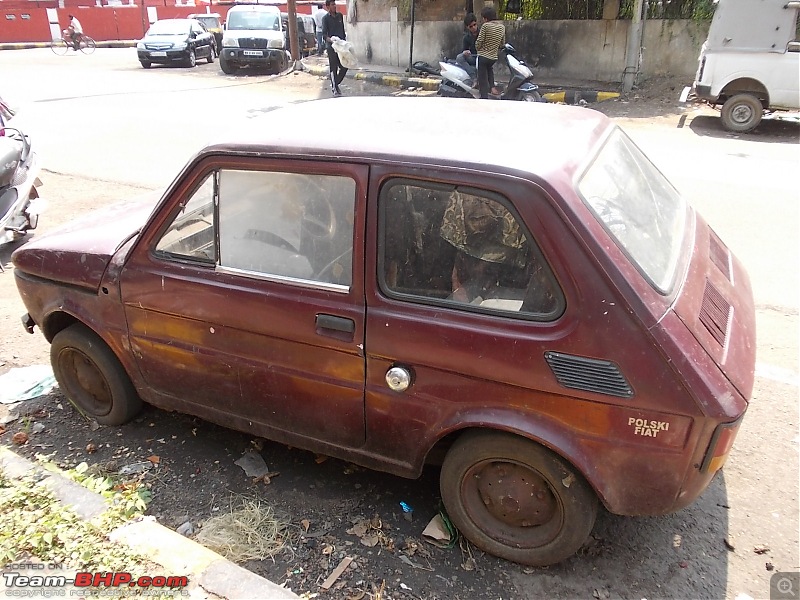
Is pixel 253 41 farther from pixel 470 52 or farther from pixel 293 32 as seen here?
pixel 470 52

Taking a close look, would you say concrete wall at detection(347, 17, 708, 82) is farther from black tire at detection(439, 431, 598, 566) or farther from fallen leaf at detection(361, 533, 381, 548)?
fallen leaf at detection(361, 533, 381, 548)

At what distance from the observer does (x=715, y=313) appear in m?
2.42

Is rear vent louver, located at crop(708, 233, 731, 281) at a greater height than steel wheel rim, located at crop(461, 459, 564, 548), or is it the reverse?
rear vent louver, located at crop(708, 233, 731, 281)

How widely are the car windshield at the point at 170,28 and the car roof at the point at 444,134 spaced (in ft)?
67.4

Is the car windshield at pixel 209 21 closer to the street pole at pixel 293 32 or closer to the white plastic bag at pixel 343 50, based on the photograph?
the street pole at pixel 293 32

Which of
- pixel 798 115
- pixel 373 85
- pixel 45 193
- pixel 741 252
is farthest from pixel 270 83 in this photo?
pixel 741 252

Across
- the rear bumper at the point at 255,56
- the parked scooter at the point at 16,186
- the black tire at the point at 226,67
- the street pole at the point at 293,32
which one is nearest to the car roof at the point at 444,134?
the parked scooter at the point at 16,186

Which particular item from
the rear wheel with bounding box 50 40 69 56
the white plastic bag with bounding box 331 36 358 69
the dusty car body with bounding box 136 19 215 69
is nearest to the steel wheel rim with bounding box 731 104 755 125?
the white plastic bag with bounding box 331 36 358 69

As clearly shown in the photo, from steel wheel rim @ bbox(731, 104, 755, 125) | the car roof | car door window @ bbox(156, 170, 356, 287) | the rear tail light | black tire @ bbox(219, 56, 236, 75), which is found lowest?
black tire @ bbox(219, 56, 236, 75)

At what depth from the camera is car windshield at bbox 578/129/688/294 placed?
2.32 m

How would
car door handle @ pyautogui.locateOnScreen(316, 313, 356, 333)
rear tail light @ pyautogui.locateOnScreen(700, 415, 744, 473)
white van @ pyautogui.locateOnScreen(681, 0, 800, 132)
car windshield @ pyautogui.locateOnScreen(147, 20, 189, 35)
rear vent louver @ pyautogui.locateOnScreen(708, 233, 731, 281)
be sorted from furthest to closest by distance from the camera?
car windshield @ pyautogui.locateOnScreen(147, 20, 189, 35) < white van @ pyautogui.locateOnScreen(681, 0, 800, 132) < rear vent louver @ pyautogui.locateOnScreen(708, 233, 731, 281) < car door handle @ pyautogui.locateOnScreen(316, 313, 356, 333) < rear tail light @ pyautogui.locateOnScreen(700, 415, 744, 473)

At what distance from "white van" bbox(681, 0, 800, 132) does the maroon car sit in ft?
27.9

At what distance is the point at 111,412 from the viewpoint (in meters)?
3.49

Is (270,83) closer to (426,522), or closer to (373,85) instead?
(373,85)
